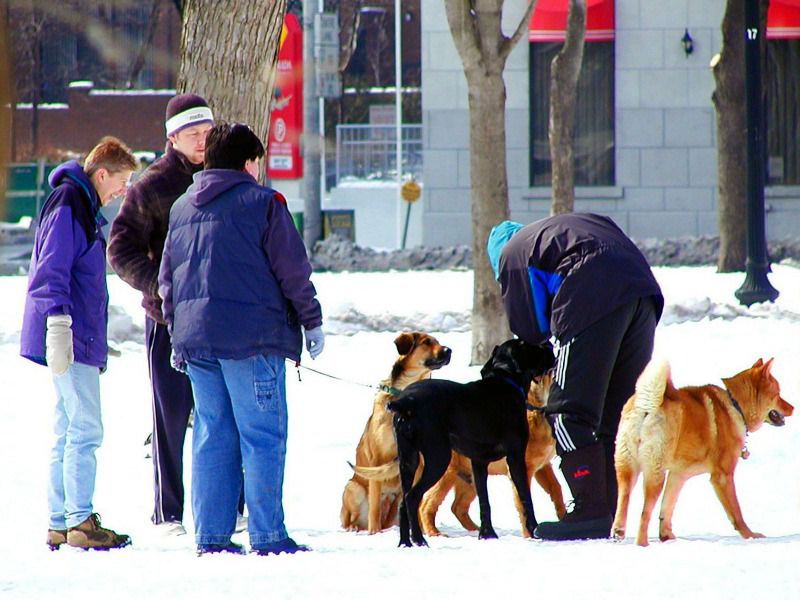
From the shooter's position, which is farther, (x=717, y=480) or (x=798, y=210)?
(x=798, y=210)

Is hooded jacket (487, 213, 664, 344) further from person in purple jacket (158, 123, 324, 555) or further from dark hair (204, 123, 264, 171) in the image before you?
dark hair (204, 123, 264, 171)

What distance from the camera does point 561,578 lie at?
400 centimetres

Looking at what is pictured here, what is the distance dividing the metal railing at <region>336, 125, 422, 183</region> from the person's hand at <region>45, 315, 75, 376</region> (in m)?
19.1

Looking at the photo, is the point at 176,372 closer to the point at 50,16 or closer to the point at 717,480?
the point at 717,480

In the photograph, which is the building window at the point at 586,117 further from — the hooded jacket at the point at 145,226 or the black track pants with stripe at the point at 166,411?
the black track pants with stripe at the point at 166,411

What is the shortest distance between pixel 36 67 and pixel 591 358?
110 ft

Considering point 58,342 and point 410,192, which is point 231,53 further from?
point 410,192

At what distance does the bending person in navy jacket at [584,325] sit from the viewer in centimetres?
496

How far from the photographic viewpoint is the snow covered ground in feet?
13.1

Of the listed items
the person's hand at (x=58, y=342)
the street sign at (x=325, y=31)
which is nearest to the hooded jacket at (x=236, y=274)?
the person's hand at (x=58, y=342)

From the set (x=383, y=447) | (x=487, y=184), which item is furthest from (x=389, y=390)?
(x=487, y=184)

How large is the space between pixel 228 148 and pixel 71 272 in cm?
100

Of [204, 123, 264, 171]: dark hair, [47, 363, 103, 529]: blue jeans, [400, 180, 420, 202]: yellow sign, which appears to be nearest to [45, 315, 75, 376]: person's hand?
[47, 363, 103, 529]: blue jeans

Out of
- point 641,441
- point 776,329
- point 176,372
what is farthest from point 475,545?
point 776,329
